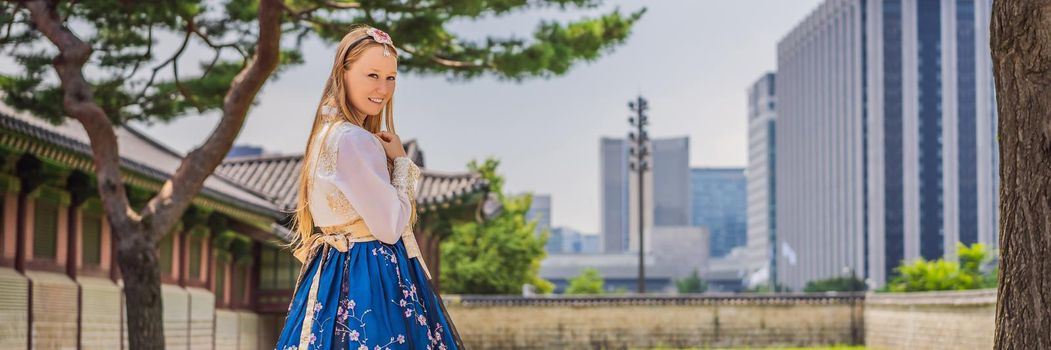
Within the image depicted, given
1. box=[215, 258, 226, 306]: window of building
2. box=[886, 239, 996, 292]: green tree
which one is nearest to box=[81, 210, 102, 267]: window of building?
box=[215, 258, 226, 306]: window of building

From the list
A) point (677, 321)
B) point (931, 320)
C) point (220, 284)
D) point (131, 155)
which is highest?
point (131, 155)

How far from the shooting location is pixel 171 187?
14.9 meters

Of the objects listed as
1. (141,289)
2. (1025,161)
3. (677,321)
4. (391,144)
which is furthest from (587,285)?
(391,144)

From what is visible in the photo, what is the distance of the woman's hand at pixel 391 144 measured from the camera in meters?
4.69

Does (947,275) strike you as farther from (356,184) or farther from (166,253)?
(356,184)

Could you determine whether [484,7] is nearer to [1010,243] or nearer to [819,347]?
[1010,243]

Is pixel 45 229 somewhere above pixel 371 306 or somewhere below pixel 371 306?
above

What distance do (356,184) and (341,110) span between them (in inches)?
11.0

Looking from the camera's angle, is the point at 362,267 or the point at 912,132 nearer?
the point at 362,267

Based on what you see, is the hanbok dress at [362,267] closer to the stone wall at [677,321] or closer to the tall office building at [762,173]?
the stone wall at [677,321]

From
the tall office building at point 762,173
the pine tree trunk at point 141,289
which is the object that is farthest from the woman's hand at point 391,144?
the tall office building at point 762,173

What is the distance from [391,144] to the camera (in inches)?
185

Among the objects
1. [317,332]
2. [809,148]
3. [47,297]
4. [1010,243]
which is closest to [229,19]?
[47,297]

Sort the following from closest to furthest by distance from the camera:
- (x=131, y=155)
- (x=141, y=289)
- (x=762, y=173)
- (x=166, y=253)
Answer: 1. (x=141, y=289)
2. (x=131, y=155)
3. (x=166, y=253)
4. (x=762, y=173)
